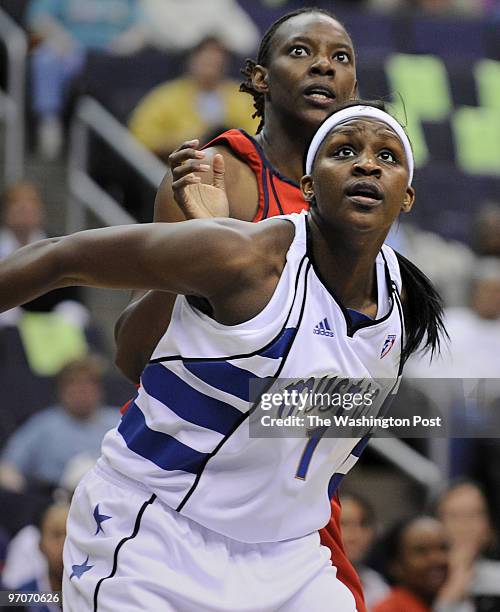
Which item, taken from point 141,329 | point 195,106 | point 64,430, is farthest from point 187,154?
point 195,106

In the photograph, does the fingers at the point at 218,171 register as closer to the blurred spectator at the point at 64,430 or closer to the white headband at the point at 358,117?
the white headband at the point at 358,117

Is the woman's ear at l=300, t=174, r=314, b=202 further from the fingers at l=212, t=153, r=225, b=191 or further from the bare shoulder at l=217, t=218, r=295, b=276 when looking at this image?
the fingers at l=212, t=153, r=225, b=191

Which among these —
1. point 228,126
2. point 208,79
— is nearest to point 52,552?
point 228,126

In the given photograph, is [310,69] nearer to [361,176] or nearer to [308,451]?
[361,176]

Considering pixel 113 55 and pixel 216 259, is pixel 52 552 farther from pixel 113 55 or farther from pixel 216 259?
pixel 113 55

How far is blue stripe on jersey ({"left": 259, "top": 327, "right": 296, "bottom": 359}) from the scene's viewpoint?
288cm

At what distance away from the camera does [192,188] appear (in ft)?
10.7

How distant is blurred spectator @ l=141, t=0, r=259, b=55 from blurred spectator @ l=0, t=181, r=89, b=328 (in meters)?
2.63

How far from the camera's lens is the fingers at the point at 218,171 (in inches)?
134

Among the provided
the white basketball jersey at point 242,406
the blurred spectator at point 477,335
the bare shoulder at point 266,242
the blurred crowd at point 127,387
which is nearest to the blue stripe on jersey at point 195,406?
the white basketball jersey at point 242,406

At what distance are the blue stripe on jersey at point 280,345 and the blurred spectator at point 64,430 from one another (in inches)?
138

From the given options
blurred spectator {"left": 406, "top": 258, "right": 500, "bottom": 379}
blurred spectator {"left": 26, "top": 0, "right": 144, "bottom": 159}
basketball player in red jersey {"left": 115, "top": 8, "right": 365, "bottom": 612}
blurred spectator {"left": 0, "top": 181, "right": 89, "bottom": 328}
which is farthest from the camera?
blurred spectator {"left": 26, "top": 0, "right": 144, "bottom": 159}

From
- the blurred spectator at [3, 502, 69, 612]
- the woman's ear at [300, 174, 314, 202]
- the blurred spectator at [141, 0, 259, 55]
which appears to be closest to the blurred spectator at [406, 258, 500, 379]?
the blurred spectator at [3, 502, 69, 612]

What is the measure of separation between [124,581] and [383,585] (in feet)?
8.42
